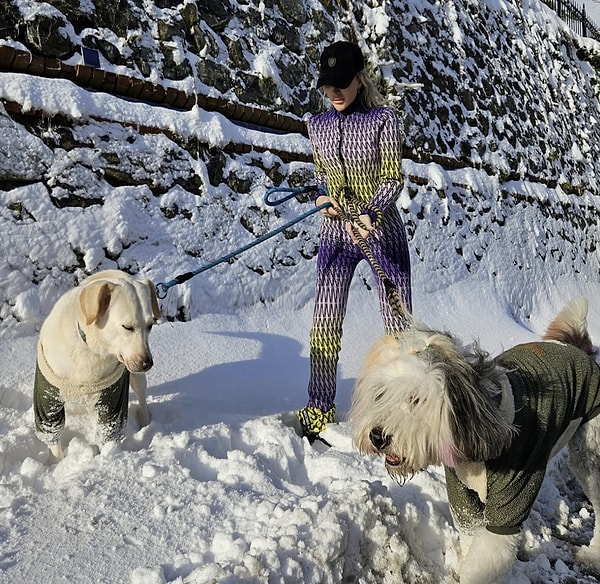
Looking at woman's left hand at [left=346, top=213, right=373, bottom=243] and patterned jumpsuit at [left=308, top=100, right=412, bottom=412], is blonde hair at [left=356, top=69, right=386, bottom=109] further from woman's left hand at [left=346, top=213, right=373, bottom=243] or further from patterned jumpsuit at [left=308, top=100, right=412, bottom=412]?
woman's left hand at [left=346, top=213, right=373, bottom=243]

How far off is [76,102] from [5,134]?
0.55 meters

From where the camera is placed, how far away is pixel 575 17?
14844mm

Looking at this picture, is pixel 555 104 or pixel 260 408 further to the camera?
pixel 555 104

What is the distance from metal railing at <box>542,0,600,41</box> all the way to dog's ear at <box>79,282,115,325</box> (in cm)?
1601

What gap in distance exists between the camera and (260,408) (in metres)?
3.05

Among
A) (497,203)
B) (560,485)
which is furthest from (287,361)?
(497,203)

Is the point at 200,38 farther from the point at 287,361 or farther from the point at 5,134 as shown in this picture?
the point at 287,361

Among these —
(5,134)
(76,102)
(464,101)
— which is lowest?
(5,134)

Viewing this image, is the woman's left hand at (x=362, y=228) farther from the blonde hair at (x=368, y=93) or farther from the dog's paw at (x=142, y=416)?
the dog's paw at (x=142, y=416)

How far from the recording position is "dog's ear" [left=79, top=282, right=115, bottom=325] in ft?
6.84

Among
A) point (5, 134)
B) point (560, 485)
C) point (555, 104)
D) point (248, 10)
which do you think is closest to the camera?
point (560, 485)

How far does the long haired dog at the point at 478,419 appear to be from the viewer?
1421mm

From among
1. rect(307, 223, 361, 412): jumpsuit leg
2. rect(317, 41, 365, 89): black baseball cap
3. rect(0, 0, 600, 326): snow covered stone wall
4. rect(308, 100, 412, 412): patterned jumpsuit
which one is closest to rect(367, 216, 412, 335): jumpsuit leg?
rect(308, 100, 412, 412): patterned jumpsuit

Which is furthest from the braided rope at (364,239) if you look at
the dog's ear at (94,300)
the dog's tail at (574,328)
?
the dog's ear at (94,300)
